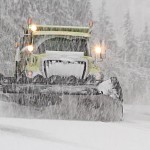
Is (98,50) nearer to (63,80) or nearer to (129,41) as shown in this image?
(63,80)

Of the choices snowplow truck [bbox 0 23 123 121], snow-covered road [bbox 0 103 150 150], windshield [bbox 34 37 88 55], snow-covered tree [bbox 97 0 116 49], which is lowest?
snow-covered road [bbox 0 103 150 150]

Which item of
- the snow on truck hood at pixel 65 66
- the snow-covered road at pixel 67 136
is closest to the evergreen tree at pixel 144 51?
the snow on truck hood at pixel 65 66

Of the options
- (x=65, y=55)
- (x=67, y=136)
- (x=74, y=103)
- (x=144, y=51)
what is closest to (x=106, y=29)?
(x=144, y=51)

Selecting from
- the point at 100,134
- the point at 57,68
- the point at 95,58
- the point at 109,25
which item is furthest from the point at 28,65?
the point at 109,25

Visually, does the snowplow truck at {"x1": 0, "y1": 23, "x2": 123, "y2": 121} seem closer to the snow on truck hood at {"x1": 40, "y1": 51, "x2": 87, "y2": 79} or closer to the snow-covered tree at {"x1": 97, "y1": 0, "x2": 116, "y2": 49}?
the snow on truck hood at {"x1": 40, "y1": 51, "x2": 87, "y2": 79}

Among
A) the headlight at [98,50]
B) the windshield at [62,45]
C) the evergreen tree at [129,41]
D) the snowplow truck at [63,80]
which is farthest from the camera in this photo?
the evergreen tree at [129,41]

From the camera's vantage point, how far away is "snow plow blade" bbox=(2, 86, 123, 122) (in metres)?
10.1

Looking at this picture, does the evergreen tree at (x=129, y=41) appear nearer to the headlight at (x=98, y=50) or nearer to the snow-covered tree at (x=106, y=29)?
the snow-covered tree at (x=106, y=29)

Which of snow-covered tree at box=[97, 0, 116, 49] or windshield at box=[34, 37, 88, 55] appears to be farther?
snow-covered tree at box=[97, 0, 116, 49]

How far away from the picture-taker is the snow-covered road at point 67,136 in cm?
554

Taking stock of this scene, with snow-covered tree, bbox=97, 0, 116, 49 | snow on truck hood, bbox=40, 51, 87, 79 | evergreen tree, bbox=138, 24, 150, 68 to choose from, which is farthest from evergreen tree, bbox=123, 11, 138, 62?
snow on truck hood, bbox=40, 51, 87, 79

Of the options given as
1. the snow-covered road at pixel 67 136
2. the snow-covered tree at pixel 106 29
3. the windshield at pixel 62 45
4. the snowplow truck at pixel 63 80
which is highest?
the snow-covered tree at pixel 106 29

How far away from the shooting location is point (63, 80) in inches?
442

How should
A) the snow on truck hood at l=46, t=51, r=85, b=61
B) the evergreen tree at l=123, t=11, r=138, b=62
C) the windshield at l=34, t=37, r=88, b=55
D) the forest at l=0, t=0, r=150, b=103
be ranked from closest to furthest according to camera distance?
the snow on truck hood at l=46, t=51, r=85, b=61, the windshield at l=34, t=37, r=88, b=55, the forest at l=0, t=0, r=150, b=103, the evergreen tree at l=123, t=11, r=138, b=62
